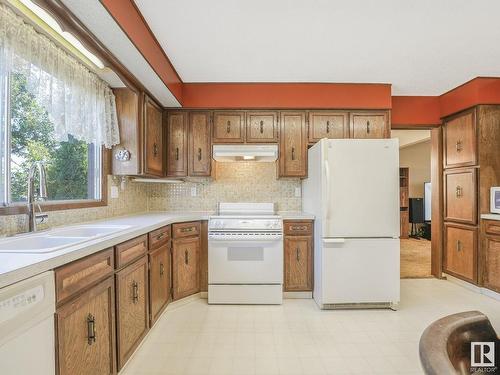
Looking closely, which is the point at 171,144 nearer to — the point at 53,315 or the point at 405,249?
the point at 53,315

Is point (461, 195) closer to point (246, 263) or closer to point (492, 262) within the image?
point (492, 262)

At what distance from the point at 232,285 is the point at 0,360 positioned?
2147mm

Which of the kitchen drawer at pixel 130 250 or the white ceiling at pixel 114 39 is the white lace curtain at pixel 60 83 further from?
the kitchen drawer at pixel 130 250

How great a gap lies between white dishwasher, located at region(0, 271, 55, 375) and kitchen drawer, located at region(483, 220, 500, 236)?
3.88 meters

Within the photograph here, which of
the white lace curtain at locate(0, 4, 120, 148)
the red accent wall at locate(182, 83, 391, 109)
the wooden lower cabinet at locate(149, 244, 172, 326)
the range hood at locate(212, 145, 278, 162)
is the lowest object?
the wooden lower cabinet at locate(149, 244, 172, 326)

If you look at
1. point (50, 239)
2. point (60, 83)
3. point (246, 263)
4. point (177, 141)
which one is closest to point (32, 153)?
point (60, 83)

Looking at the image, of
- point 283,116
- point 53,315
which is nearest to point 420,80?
point 283,116

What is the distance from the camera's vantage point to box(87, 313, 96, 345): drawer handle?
4.42ft

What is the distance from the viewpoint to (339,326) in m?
2.41

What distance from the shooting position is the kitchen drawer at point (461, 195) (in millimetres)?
3176

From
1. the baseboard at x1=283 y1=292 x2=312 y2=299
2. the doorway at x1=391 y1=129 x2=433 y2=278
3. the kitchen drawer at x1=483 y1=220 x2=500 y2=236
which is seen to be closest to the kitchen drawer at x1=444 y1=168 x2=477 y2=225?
the kitchen drawer at x1=483 y1=220 x2=500 y2=236

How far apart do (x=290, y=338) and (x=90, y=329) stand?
1494 mm

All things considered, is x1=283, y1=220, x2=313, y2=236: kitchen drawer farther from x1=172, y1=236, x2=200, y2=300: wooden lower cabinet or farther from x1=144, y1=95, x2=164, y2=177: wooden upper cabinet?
x1=144, y1=95, x2=164, y2=177: wooden upper cabinet

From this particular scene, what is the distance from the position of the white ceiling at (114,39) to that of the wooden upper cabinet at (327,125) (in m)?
1.66
